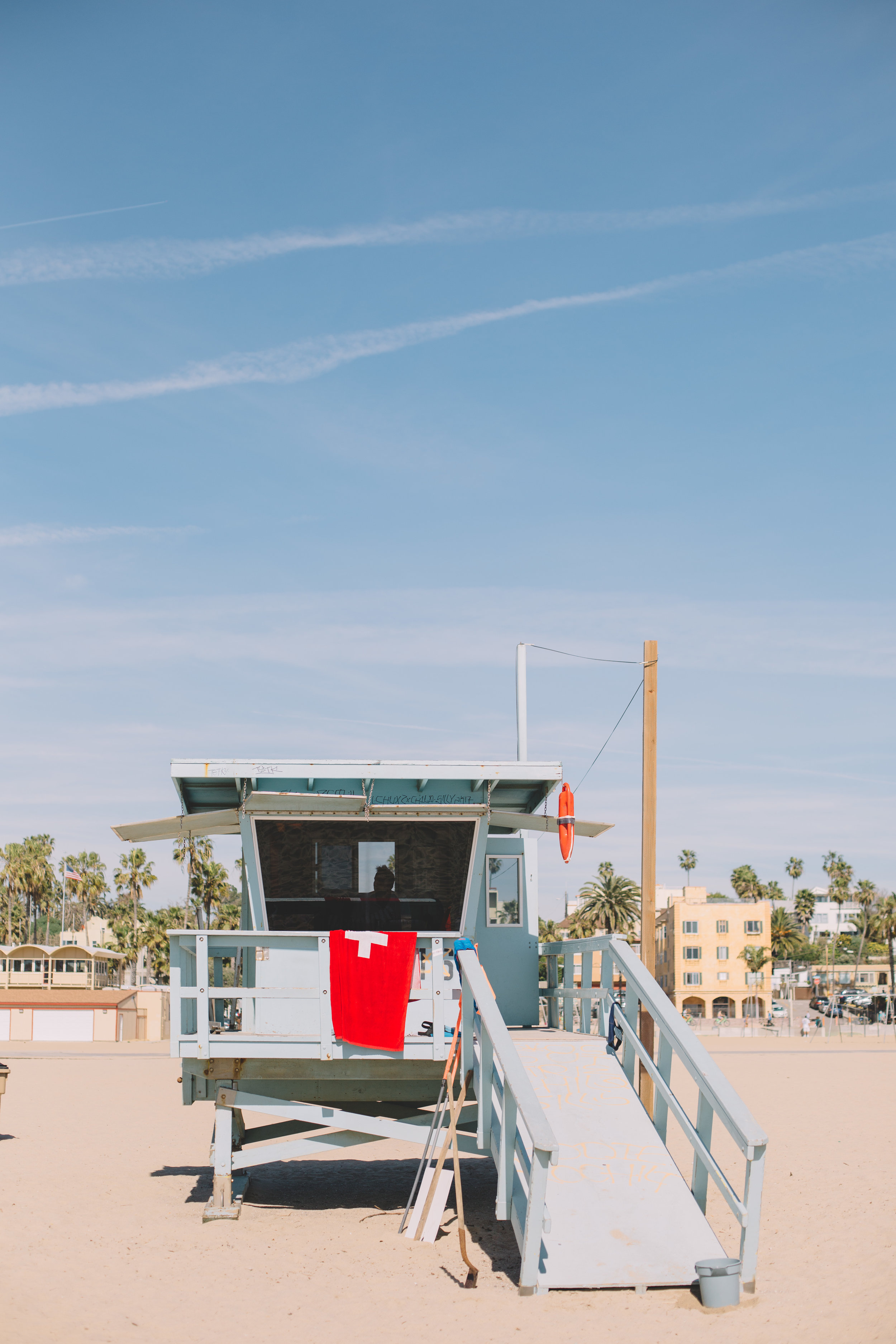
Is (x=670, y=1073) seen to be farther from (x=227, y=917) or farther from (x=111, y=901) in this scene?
(x=111, y=901)

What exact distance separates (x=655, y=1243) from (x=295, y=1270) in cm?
292

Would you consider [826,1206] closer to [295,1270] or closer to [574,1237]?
[574,1237]

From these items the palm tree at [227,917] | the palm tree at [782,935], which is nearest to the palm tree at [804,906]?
the palm tree at [782,935]

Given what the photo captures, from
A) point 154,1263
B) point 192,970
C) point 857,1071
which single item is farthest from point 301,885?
point 857,1071

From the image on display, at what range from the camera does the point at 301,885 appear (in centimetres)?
1302

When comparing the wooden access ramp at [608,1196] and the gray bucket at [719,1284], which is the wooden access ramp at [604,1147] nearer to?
the wooden access ramp at [608,1196]

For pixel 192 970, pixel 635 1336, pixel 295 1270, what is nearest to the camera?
pixel 635 1336

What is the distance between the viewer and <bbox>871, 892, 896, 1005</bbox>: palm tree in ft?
318

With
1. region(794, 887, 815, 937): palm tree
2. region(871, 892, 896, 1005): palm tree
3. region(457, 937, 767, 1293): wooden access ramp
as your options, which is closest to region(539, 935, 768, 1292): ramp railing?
region(457, 937, 767, 1293): wooden access ramp

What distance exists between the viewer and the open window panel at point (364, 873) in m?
12.8

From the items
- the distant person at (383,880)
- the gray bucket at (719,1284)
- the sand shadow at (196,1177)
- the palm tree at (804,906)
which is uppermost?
the distant person at (383,880)

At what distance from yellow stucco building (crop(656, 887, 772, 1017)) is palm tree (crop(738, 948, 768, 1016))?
0.19 meters

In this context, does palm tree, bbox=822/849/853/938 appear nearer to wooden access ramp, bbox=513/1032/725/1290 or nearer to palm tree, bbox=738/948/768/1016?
palm tree, bbox=738/948/768/1016

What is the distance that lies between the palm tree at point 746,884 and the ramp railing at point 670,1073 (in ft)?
387
